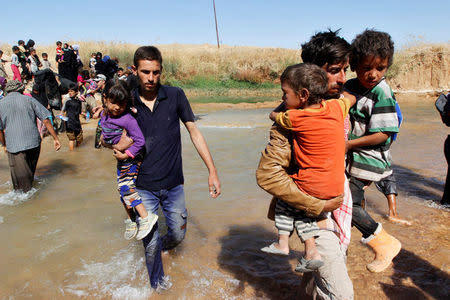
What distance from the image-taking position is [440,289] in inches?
116

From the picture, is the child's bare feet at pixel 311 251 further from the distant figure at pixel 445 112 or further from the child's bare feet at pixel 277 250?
the distant figure at pixel 445 112

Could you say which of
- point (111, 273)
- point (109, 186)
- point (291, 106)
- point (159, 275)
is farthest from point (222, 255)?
point (109, 186)

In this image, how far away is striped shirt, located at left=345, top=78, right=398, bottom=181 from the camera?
2410mm

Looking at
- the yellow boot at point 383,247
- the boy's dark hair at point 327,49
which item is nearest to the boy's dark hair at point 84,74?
the boy's dark hair at point 327,49

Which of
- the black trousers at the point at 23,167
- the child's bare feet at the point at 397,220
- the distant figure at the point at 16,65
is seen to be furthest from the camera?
the distant figure at the point at 16,65

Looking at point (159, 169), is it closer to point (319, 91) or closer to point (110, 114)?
point (110, 114)

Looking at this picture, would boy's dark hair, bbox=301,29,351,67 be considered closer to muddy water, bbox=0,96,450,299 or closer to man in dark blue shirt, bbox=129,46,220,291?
man in dark blue shirt, bbox=129,46,220,291

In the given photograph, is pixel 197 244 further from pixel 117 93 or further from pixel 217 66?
pixel 217 66

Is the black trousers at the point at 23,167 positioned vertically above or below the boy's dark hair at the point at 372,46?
below

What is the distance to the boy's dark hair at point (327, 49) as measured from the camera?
213 cm

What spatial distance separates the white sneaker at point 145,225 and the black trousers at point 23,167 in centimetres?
375

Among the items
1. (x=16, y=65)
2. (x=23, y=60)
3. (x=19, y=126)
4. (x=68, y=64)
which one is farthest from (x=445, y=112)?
(x=23, y=60)

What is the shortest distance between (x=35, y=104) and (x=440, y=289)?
5.92 metres

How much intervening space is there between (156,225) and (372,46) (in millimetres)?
2219
